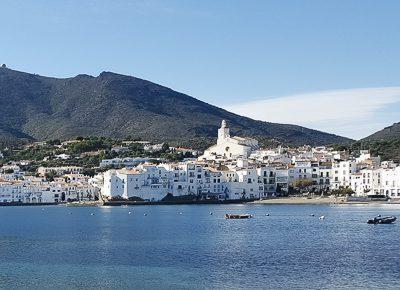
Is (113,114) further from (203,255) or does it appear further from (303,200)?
(203,255)

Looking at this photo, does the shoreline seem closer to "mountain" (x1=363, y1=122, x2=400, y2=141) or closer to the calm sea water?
the calm sea water

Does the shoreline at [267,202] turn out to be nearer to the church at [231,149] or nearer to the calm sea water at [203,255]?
the church at [231,149]

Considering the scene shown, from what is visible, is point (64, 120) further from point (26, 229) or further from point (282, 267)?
point (282, 267)

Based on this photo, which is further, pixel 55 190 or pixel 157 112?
pixel 157 112

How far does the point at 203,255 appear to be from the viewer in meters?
31.9

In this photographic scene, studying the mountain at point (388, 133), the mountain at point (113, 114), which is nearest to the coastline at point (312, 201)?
the mountain at point (388, 133)

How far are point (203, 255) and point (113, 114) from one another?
136 meters

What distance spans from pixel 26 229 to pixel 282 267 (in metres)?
24.2

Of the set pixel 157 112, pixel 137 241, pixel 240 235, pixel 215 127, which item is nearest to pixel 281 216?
pixel 240 235

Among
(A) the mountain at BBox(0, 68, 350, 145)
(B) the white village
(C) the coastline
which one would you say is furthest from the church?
(A) the mountain at BBox(0, 68, 350, 145)

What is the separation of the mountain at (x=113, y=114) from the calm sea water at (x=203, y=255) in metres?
94.3

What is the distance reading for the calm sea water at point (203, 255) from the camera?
25.1m

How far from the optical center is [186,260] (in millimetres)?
30172

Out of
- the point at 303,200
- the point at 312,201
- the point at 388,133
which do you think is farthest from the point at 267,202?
the point at 388,133
